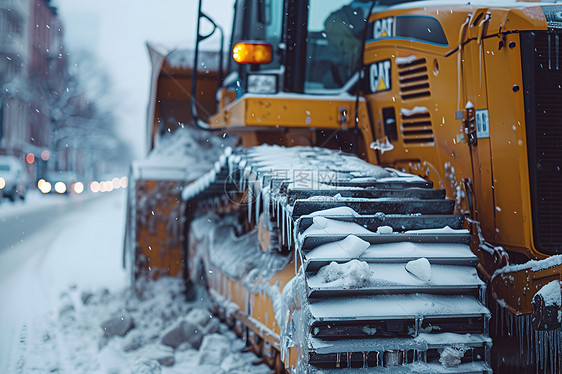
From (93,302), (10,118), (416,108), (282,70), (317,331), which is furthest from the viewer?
(10,118)

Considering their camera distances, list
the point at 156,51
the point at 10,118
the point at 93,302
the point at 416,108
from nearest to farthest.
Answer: the point at 416,108
the point at 93,302
the point at 156,51
the point at 10,118

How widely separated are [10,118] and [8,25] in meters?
5.99

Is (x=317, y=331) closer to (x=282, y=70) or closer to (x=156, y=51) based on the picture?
(x=282, y=70)

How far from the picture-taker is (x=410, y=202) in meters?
3.27

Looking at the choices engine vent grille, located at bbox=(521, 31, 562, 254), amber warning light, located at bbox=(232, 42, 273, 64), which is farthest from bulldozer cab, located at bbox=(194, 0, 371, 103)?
engine vent grille, located at bbox=(521, 31, 562, 254)

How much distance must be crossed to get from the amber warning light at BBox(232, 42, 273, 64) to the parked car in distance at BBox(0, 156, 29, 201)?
64.2 feet

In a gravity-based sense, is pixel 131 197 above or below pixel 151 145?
below

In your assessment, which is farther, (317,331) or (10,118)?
(10,118)

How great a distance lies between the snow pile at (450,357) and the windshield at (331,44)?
2359 mm

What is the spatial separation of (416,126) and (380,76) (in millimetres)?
515

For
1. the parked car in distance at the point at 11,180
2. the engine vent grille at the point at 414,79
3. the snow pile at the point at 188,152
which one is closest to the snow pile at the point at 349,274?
the engine vent grille at the point at 414,79

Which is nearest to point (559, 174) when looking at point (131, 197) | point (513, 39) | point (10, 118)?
point (513, 39)

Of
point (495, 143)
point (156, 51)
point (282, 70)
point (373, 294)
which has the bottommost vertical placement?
point (373, 294)

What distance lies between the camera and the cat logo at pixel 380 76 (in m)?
4.16
